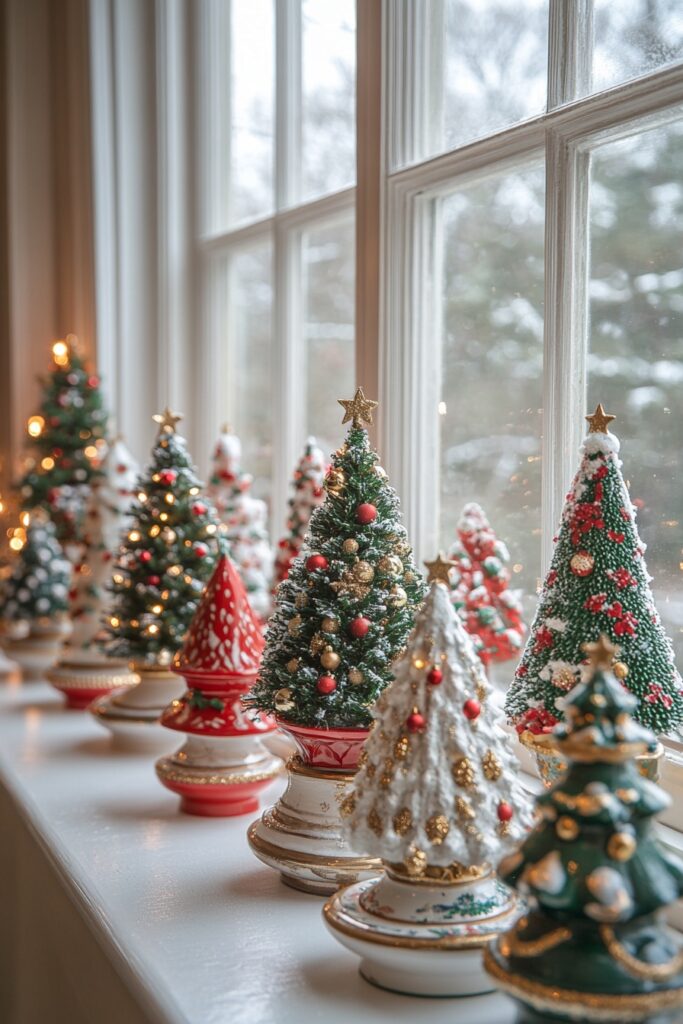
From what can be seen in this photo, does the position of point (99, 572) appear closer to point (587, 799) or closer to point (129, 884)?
point (129, 884)

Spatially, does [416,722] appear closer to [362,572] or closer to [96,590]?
[362,572]

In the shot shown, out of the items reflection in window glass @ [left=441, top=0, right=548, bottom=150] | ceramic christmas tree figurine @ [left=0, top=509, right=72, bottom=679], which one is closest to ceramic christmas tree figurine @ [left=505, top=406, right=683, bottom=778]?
reflection in window glass @ [left=441, top=0, right=548, bottom=150]

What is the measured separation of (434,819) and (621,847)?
23 cm

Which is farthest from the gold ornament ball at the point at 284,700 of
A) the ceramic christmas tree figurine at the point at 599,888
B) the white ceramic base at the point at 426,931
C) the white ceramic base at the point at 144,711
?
the white ceramic base at the point at 144,711

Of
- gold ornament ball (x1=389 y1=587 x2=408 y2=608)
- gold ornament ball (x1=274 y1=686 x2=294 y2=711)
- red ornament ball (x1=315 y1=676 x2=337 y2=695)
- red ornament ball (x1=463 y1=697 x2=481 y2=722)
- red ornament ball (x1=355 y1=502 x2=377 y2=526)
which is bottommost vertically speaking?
gold ornament ball (x1=274 y1=686 x2=294 y2=711)

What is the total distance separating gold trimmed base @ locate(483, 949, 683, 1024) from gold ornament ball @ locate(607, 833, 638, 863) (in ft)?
0.32

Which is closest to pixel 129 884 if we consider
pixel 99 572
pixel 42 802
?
pixel 42 802

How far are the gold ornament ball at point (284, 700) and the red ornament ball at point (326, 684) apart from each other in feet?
0.14

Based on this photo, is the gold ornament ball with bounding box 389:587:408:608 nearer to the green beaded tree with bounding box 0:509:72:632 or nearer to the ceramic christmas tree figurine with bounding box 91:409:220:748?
the ceramic christmas tree figurine with bounding box 91:409:220:748

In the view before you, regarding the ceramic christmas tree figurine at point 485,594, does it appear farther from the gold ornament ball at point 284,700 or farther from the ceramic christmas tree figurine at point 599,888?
the ceramic christmas tree figurine at point 599,888

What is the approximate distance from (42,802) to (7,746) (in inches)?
14.8

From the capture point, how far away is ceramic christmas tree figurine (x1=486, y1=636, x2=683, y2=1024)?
2.70ft

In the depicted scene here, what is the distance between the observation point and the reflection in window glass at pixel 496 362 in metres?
1.64

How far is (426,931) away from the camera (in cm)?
103
